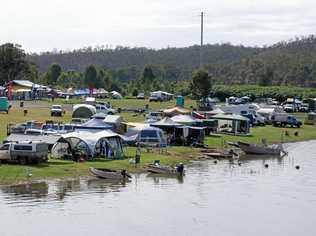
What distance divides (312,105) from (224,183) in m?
77.8

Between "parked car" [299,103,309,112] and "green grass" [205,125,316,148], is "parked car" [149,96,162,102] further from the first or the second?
"green grass" [205,125,316,148]

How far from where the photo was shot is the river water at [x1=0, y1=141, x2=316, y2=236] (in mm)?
36625

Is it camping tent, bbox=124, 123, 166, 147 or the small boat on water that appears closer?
the small boat on water

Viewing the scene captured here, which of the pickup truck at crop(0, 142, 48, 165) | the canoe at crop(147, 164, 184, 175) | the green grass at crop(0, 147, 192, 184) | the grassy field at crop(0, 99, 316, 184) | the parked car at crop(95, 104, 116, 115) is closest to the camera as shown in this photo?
the green grass at crop(0, 147, 192, 184)

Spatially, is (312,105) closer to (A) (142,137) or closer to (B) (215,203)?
(A) (142,137)

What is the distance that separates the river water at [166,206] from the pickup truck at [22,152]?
335 cm

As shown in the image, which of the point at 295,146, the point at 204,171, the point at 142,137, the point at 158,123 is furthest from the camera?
the point at 295,146

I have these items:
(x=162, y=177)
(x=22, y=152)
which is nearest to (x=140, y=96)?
(x=162, y=177)

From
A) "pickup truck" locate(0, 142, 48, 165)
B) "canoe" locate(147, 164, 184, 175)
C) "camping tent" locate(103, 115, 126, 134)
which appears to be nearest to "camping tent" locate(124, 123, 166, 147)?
"camping tent" locate(103, 115, 126, 134)

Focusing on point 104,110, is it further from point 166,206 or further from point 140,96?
point 140,96

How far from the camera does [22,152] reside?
49.0 metres

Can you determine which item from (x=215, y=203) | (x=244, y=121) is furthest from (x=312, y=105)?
(x=215, y=203)

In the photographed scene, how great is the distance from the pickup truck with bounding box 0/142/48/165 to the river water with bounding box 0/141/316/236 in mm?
3352

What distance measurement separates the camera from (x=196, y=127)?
71188 mm
